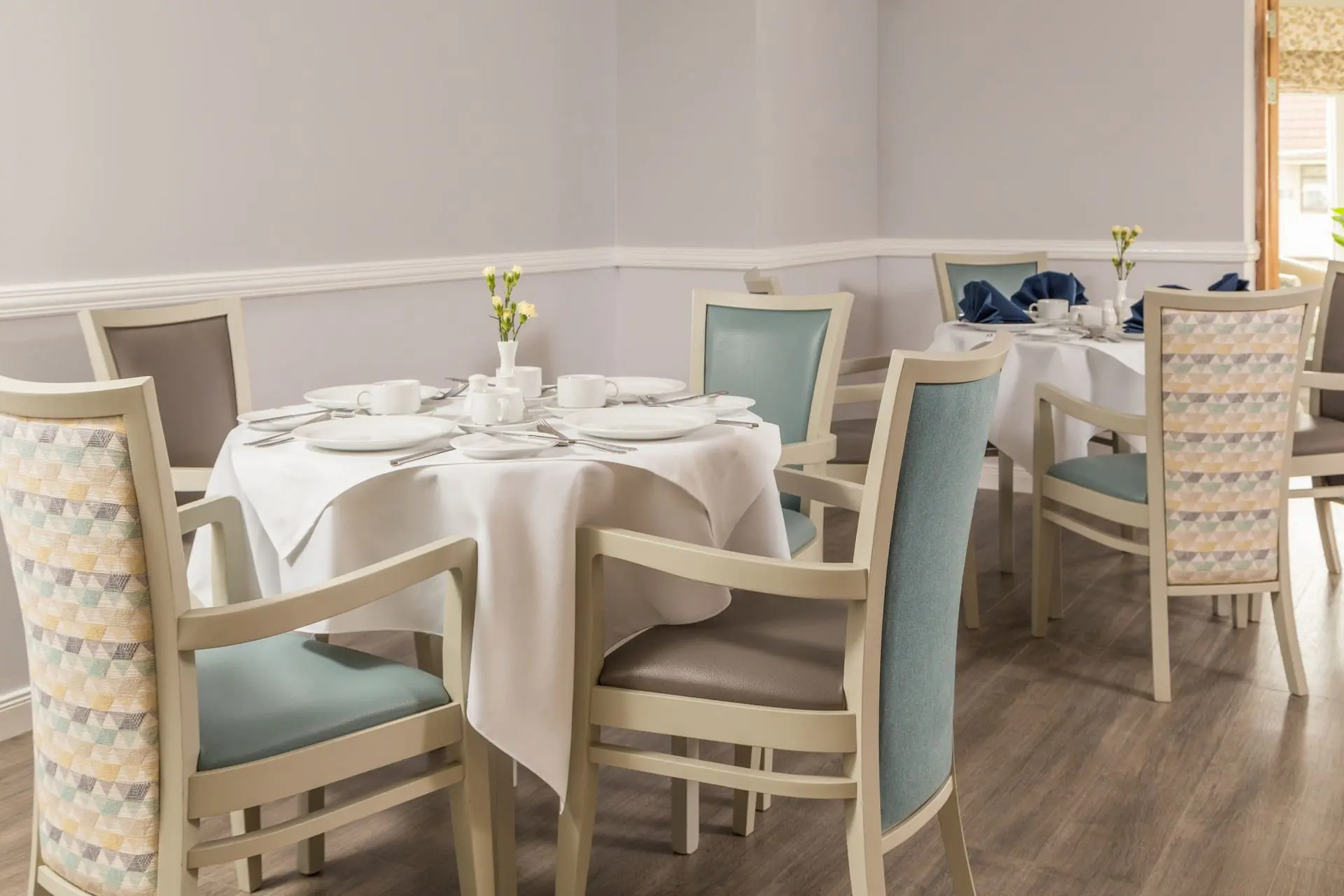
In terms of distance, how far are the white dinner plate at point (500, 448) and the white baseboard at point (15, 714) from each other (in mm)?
1652

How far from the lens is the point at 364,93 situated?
13.4 ft

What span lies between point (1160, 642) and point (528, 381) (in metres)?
1.77

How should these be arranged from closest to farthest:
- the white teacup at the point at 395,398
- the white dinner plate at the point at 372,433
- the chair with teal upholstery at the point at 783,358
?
the white dinner plate at the point at 372,433 < the white teacup at the point at 395,398 < the chair with teal upholstery at the point at 783,358

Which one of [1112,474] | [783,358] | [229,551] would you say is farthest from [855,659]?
[1112,474]

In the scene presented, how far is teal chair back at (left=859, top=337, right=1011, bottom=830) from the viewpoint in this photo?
181 centimetres

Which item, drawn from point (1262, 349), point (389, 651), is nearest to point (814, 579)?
point (1262, 349)

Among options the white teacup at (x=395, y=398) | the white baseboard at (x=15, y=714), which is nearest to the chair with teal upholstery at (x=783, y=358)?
the white teacup at (x=395, y=398)

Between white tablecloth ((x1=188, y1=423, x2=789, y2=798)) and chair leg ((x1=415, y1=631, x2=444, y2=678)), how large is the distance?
1.65ft

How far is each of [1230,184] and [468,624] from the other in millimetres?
4441

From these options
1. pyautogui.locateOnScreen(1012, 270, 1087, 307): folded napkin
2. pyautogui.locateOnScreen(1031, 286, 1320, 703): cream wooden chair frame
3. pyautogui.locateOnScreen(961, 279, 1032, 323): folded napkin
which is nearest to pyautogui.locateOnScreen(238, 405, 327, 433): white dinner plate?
pyautogui.locateOnScreen(1031, 286, 1320, 703): cream wooden chair frame

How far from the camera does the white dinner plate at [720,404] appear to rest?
2537 millimetres

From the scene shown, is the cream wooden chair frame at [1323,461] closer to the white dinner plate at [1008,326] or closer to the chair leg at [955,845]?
the white dinner plate at [1008,326]

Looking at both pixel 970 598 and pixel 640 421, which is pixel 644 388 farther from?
pixel 970 598

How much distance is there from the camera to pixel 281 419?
246 cm
